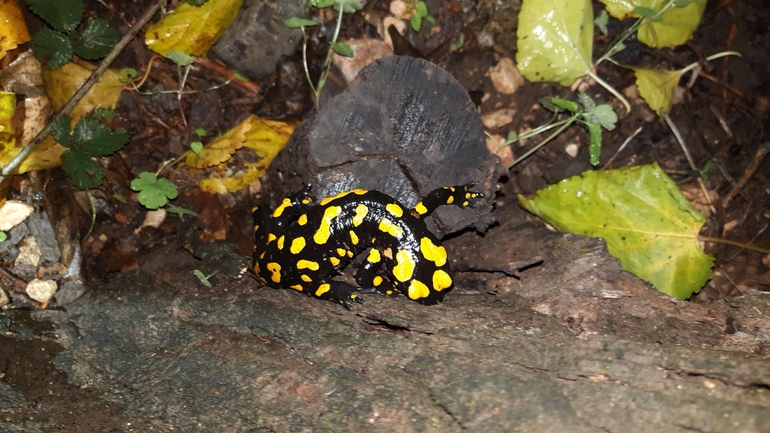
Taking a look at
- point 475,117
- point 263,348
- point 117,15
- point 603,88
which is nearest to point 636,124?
point 603,88

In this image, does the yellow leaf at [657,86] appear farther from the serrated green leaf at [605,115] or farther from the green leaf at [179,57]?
the green leaf at [179,57]

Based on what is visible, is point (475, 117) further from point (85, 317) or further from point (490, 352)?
point (85, 317)

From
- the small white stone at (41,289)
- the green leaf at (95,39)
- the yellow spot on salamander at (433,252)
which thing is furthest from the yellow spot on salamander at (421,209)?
the green leaf at (95,39)

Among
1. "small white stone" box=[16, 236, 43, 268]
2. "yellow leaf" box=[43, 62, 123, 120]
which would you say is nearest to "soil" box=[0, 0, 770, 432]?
"yellow leaf" box=[43, 62, 123, 120]

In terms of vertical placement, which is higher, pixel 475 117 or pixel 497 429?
pixel 475 117

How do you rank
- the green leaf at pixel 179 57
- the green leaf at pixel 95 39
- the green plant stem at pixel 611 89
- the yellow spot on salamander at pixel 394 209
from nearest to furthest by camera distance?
the yellow spot on salamander at pixel 394 209 → the green leaf at pixel 95 39 → the green leaf at pixel 179 57 → the green plant stem at pixel 611 89
